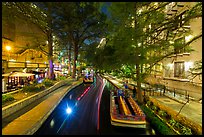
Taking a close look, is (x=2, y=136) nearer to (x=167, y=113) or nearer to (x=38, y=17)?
(x=167, y=113)

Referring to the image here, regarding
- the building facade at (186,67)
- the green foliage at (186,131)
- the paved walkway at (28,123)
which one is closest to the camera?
the paved walkway at (28,123)

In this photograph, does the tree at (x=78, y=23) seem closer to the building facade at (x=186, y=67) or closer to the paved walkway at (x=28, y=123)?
the building facade at (x=186, y=67)

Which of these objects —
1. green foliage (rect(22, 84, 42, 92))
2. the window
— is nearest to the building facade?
the window

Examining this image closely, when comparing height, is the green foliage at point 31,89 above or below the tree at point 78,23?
below

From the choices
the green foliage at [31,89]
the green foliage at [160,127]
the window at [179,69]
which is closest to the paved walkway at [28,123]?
the green foliage at [31,89]

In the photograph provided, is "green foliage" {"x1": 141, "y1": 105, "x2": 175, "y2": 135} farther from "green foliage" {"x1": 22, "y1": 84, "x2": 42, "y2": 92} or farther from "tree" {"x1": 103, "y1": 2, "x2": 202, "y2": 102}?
"green foliage" {"x1": 22, "y1": 84, "x2": 42, "y2": 92}

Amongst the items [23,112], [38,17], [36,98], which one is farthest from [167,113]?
[38,17]

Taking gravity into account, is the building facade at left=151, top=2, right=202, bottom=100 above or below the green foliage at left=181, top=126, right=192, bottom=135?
above

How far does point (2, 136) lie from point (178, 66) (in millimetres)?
18017

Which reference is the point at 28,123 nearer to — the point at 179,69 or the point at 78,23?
the point at 179,69

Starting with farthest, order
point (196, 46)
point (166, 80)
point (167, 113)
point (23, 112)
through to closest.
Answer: point (166, 80), point (196, 46), point (167, 113), point (23, 112)

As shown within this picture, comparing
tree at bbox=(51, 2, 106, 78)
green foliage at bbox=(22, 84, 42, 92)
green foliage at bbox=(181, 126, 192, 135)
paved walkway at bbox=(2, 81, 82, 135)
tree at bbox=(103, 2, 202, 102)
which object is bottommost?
green foliage at bbox=(181, 126, 192, 135)

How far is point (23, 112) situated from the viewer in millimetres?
10375

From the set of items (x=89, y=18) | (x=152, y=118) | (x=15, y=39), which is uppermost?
(x=89, y=18)
